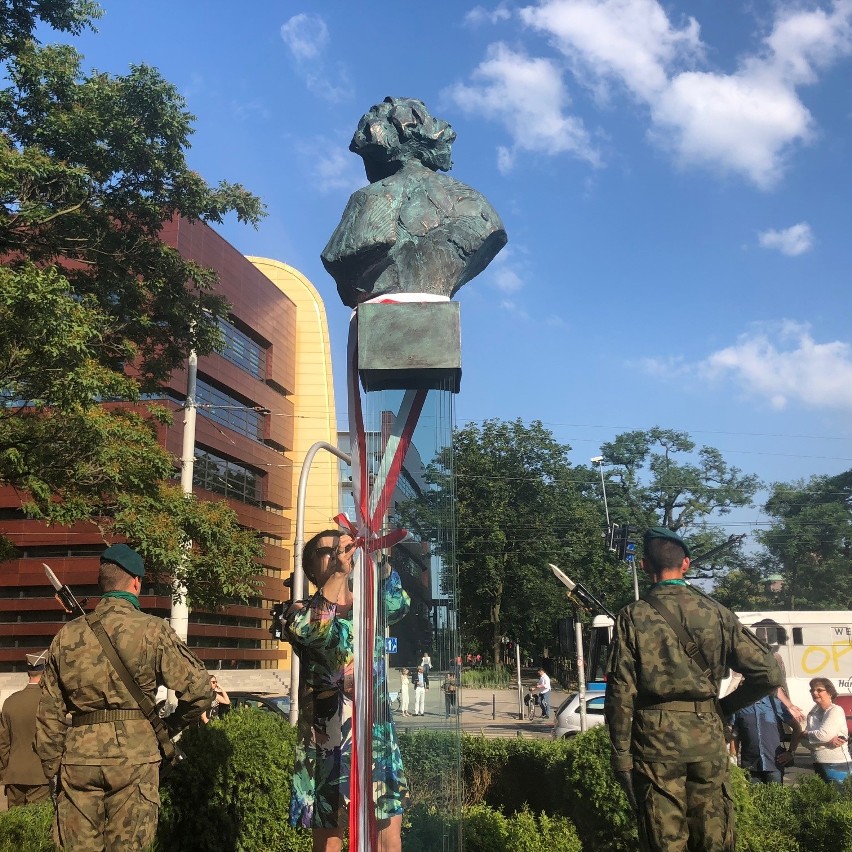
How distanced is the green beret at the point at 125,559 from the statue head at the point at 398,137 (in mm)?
2133

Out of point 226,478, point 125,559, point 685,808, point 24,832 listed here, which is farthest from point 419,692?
point 226,478

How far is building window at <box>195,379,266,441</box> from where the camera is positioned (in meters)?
31.0

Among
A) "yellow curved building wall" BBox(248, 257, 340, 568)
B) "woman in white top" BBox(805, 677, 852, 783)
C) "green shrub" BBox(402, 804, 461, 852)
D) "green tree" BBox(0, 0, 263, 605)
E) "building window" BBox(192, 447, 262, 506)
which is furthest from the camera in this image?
"yellow curved building wall" BBox(248, 257, 340, 568)

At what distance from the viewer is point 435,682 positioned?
323 cm

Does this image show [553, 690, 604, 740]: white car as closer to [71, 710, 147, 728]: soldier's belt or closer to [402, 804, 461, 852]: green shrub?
[402, 804, 461, 852]: green shrub

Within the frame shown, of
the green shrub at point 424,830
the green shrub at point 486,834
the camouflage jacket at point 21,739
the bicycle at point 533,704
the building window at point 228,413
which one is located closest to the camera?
the green shrub at point 424,830

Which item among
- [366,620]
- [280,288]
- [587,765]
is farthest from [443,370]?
[280,288]

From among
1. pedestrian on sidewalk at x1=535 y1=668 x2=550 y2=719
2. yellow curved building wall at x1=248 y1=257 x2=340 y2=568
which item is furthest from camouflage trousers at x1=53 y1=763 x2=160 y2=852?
yellow curved building wall at x1=248 y1=257 x2=340 y2=568

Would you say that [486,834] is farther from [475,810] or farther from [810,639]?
[810,639]

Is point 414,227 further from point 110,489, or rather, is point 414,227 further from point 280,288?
point 280,288

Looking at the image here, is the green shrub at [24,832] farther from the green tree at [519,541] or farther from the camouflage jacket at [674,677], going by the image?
the green tree at [519,541]

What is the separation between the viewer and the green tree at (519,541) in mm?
38531

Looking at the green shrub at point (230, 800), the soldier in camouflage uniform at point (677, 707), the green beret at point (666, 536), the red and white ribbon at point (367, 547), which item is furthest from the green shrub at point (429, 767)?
the green shrub at point (230, 800)

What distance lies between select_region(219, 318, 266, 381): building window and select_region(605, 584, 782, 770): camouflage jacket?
3024 centimetres
